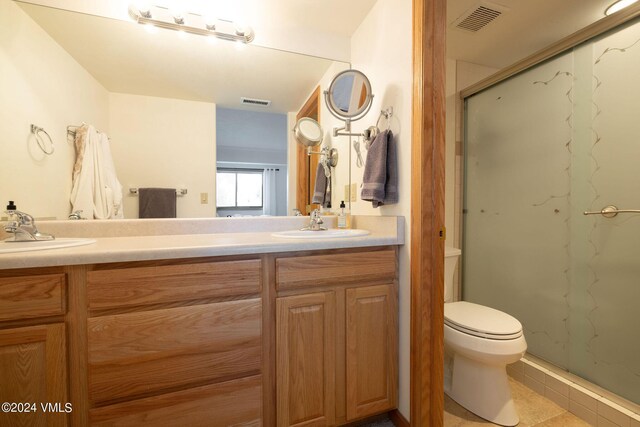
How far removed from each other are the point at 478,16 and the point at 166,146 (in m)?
1.97

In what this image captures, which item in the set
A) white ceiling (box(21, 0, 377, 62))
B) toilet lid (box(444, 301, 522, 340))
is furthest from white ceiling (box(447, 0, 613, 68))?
toilet lid (box(444, 301, 522, 340))

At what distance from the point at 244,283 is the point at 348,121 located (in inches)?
41.9

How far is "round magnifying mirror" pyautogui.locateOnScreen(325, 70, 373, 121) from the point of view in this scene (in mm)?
1461

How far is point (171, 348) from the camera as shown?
899 mm

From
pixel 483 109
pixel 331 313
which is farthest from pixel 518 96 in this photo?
pixel 331 313

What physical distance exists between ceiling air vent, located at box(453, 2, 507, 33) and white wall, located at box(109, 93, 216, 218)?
160 cm

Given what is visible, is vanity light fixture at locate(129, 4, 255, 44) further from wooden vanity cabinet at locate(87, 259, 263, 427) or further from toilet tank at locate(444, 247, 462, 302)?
toilet tank at locate(444, 247, 462, 302)

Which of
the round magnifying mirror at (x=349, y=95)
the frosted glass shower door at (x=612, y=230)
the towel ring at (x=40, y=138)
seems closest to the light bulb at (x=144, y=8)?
the towel ring at (x=40, y=138)

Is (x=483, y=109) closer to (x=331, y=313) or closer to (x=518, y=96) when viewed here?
(x=518, y=96)

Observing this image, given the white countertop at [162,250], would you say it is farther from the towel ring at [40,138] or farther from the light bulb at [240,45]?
the light bulb at [240,45]

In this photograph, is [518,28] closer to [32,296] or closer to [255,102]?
[255,102]

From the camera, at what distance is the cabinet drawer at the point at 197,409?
0.87 metres

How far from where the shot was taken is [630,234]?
1.35 meters

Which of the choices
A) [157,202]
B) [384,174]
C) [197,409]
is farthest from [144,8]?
[197,409]
